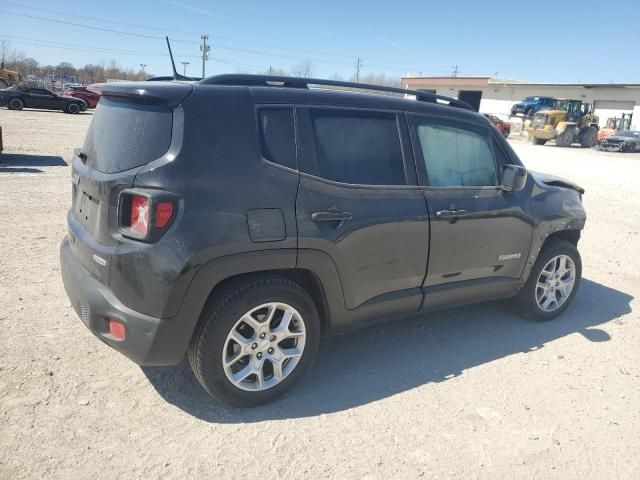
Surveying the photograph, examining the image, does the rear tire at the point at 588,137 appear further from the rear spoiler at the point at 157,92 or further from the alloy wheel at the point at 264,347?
the rear spoiler at the point at 157,92

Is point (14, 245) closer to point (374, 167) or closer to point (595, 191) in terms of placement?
point (374, 167)

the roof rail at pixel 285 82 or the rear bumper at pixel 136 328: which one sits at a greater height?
the roof rail at pixel 285 82

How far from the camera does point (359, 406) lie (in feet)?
10.3

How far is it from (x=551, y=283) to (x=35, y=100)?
3089 centimetres

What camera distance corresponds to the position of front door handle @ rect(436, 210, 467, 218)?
3570 mm

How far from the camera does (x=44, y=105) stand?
2842 cm

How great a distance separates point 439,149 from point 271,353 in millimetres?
1953

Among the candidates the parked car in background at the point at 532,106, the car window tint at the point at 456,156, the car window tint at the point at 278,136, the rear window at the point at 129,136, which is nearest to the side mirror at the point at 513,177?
the car window tint at the point at 456,156

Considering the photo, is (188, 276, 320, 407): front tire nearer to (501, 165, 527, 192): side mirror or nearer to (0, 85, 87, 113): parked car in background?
(501, 165, 527, 192): side mirror

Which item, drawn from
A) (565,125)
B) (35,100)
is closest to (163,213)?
(35,100)

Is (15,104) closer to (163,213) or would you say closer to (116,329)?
(116,329)

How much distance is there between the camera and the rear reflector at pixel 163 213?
253 cm

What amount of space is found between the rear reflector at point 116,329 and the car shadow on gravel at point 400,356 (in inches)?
23.6

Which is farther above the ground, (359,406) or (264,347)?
(264,347)
